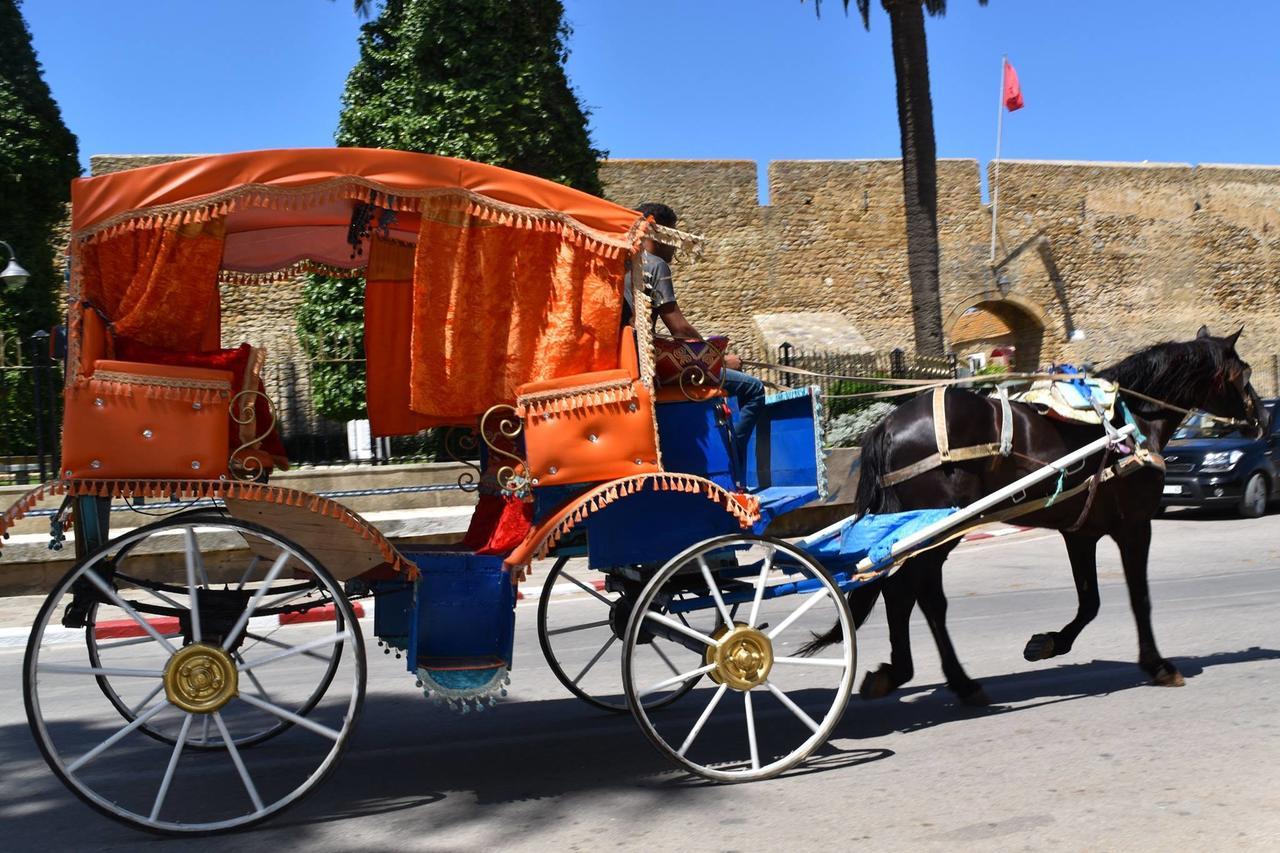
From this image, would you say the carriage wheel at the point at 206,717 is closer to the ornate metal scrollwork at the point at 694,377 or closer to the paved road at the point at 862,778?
the paved road at the point at 862,778

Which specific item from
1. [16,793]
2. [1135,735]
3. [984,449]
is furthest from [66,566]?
[1135,735]

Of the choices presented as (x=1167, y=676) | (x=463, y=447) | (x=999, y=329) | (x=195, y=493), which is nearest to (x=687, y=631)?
(x=463, y=447)

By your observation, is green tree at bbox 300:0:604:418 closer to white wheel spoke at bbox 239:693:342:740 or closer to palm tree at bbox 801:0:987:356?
palm tree at bbox 801:0:987:356

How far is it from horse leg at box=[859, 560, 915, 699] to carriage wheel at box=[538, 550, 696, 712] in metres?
0.87

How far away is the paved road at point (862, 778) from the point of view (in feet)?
13.4

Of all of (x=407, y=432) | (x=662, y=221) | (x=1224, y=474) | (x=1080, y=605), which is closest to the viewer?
(x=662, y=221)

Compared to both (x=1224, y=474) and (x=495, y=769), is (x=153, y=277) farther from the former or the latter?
(x=1224, y=474)

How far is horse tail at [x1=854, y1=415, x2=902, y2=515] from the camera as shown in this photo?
236 inches

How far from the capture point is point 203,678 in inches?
166

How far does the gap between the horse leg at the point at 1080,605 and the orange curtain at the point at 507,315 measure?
2969mm

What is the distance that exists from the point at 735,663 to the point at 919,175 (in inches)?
652

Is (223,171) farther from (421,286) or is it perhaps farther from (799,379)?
(799,379)

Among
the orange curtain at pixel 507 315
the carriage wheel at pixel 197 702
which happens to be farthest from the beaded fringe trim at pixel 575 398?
the carriage wheel at pixel 197 702

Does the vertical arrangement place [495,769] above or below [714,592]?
below
